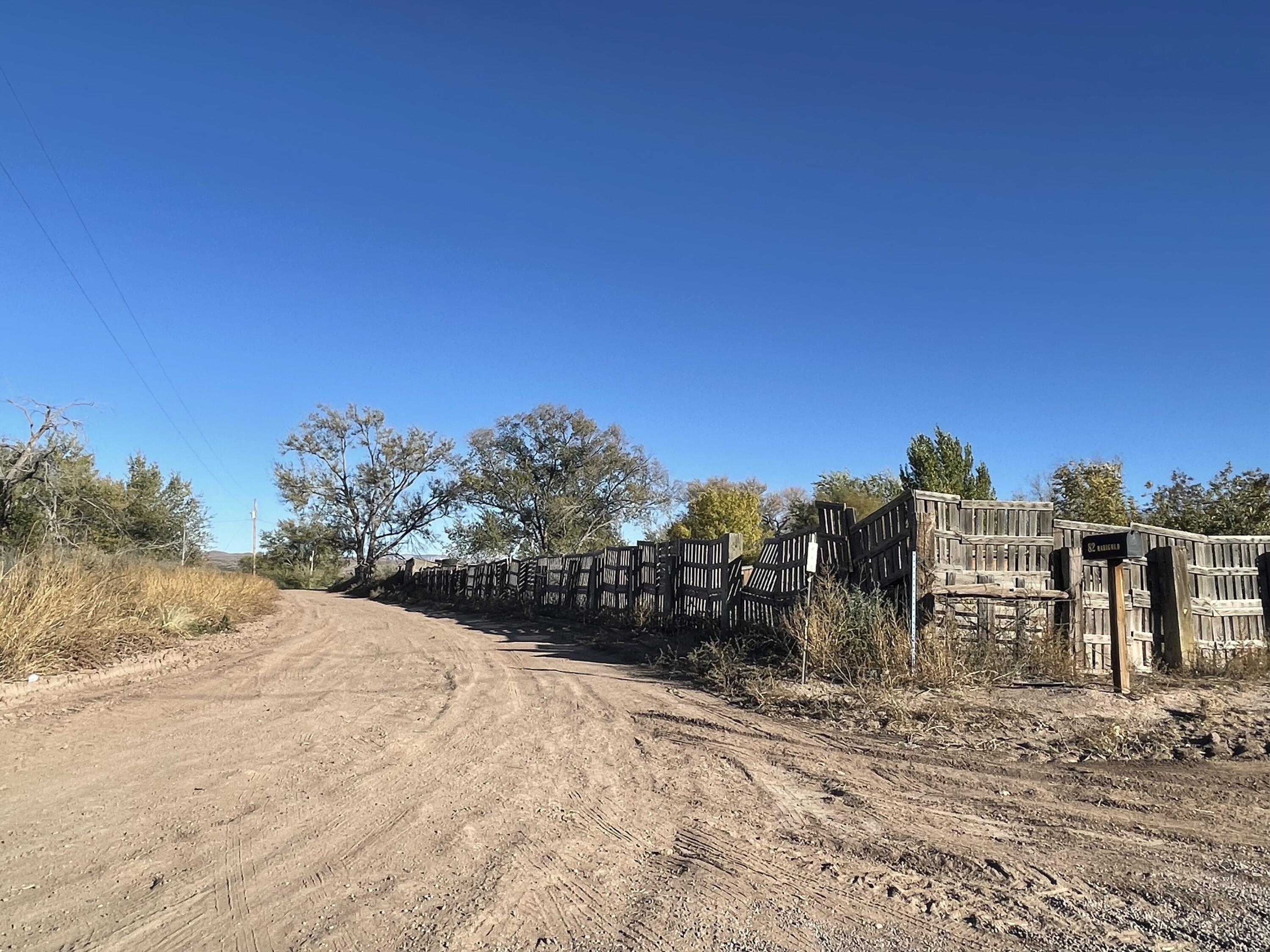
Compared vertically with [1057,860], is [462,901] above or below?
below

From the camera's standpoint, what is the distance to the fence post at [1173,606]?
9.58 meters

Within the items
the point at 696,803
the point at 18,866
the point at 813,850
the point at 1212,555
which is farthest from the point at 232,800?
the point at 1212,555

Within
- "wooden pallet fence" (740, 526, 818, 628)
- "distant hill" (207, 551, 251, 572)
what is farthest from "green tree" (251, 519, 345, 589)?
"wooden pallet fence" (740, 526, 818, 628)

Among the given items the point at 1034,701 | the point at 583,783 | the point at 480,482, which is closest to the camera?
the point at 583,783

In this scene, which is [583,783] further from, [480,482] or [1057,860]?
[480,482]

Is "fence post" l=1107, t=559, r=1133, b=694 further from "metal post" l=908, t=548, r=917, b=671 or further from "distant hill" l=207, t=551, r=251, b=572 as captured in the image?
"distant hill" l=207, t=551, r=251, b=572

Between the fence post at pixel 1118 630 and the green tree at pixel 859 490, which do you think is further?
the green tree at pixel 859 490

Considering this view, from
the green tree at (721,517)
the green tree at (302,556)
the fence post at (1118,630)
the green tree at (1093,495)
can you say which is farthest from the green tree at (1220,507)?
the green tree at (302,556)

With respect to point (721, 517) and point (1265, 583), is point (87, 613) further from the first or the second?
point (721, 517)

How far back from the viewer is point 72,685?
782 cm

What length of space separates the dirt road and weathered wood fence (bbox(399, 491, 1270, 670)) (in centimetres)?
309

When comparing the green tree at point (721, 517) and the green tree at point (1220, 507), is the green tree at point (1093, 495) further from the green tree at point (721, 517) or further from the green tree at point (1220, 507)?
the green tree at point (721, 517)

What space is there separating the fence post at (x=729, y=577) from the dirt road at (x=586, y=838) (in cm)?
538

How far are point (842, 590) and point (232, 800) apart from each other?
6818 millimetres
